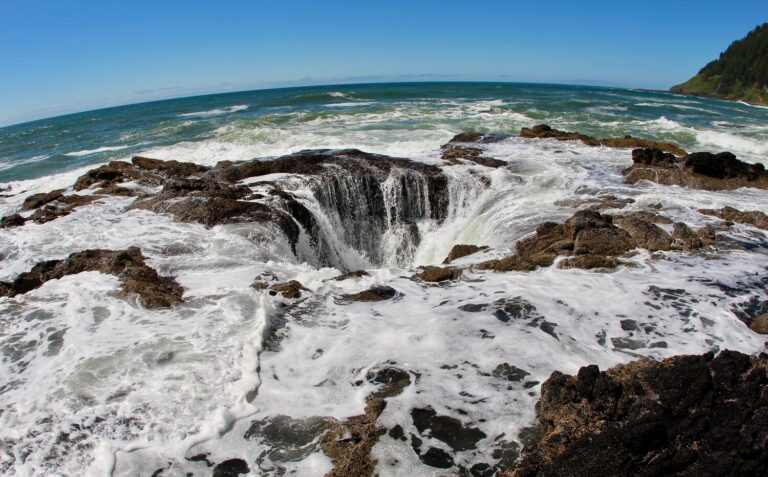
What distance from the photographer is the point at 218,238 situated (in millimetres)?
8781

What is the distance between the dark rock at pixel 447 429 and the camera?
→ 4008 millimetres

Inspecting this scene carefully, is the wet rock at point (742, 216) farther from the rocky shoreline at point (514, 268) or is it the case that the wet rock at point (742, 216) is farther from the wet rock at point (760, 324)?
the wet rock at point (760, 324)

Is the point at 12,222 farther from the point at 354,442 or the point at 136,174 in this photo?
the point at 354,442

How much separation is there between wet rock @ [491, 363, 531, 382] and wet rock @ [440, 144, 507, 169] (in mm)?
9491

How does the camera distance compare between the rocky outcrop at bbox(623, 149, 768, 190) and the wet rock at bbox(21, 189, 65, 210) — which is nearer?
the wet rock at bbox(21, 189, 65, 210)

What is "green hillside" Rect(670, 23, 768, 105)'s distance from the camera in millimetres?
66125

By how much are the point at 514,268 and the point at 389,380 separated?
366 cm

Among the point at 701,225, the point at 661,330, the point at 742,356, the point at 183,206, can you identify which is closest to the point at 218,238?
the point at 183,206

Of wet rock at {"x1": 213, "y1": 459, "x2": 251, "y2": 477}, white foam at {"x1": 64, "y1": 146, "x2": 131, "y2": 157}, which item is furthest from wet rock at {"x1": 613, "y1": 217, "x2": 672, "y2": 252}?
white foam at {"x1": 64, "y1": 146, "x2": 131, "y2": 157}

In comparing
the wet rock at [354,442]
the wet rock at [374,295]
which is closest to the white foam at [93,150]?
the wet rock at [374,295]

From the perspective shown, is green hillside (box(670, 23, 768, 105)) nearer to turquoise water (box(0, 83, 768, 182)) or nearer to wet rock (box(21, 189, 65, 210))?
turquoise water (box(0, 83, 768, 182))

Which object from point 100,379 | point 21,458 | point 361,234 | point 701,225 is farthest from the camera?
point 361,234

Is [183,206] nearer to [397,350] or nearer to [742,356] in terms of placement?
[397,350]

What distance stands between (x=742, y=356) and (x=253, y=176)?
35.2 ft
